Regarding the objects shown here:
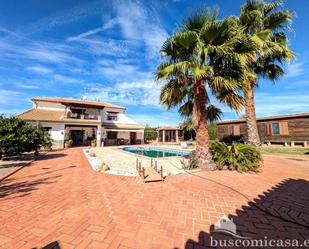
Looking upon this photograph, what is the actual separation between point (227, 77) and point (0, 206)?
11170 millimetres

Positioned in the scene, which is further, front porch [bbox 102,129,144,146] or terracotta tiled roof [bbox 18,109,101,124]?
front porch [bbox 102,129,144,146]

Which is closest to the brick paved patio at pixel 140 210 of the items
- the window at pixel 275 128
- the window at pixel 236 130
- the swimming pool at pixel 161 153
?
the swimming pool at pixel 161 153

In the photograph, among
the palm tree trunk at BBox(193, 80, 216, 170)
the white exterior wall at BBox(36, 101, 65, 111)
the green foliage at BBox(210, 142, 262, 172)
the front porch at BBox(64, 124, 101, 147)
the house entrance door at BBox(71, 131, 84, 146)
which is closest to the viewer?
the green foliage at BBox(210, 142, 262, 172)

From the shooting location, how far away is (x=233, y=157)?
932 centimetres

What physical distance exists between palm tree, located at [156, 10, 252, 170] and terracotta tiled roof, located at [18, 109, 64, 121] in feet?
74.1

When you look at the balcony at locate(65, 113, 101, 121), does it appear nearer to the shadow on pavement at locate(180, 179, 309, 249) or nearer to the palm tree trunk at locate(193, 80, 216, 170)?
the palm tree trunk at locate(193, 80, 216, 170)

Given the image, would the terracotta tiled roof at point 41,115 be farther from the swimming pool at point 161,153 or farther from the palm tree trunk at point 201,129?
the palm tree trunk at point 201,129

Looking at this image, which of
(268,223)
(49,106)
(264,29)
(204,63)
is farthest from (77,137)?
(268,223)

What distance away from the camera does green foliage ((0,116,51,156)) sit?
1109 cm

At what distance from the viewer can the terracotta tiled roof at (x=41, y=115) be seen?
23.1 meters

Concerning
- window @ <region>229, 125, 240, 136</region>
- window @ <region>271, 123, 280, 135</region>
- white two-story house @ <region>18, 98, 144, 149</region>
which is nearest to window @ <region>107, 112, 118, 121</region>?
white two-story house @ <region>18, 98, 144, 149</region>

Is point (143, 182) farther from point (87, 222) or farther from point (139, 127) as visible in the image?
point (139, 127)

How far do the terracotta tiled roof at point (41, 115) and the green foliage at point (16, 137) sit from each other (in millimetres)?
11932

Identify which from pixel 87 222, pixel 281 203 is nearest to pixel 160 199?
pixel 87 222
